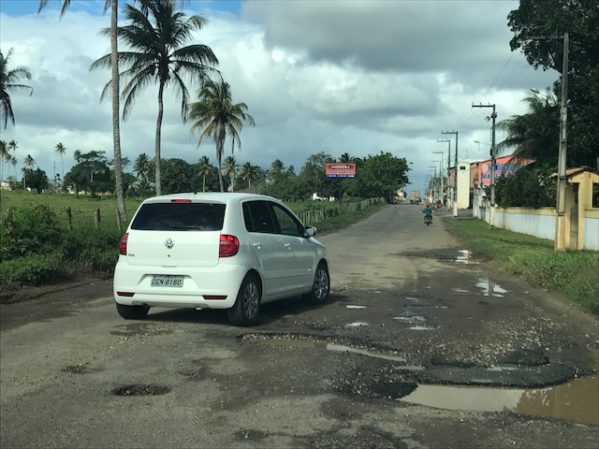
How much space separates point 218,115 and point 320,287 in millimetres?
41040

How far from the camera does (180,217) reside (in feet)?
27.6

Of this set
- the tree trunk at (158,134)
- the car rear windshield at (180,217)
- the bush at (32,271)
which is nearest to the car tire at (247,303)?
the car rear windshield at (180,217)

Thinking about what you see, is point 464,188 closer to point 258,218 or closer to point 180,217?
point 258,218

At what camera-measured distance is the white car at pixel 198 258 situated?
8.09 meters

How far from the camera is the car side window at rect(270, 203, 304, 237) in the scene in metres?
9.61

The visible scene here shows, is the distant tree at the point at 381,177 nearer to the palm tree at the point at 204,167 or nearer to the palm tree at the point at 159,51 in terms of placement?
the palm tree at the point at 204,167

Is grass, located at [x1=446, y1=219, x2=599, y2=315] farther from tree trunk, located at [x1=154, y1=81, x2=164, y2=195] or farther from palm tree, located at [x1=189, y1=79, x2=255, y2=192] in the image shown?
palm tree, located at [x1=189, y1=79, x2=255, y2=192]

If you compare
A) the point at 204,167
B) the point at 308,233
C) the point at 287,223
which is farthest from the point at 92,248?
the point at 204,167

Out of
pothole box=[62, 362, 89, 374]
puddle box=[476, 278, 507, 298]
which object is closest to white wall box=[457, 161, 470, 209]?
puddle box=[476, 278, 507, 298]

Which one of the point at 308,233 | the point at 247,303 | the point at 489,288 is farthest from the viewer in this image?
the point at 489,288

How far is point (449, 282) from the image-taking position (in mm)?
14453

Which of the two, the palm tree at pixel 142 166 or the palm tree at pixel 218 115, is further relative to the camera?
the palm tree at pixel 142 166

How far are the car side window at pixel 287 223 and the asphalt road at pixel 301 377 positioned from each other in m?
1.19

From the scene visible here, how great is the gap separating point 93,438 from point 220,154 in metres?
46.3
